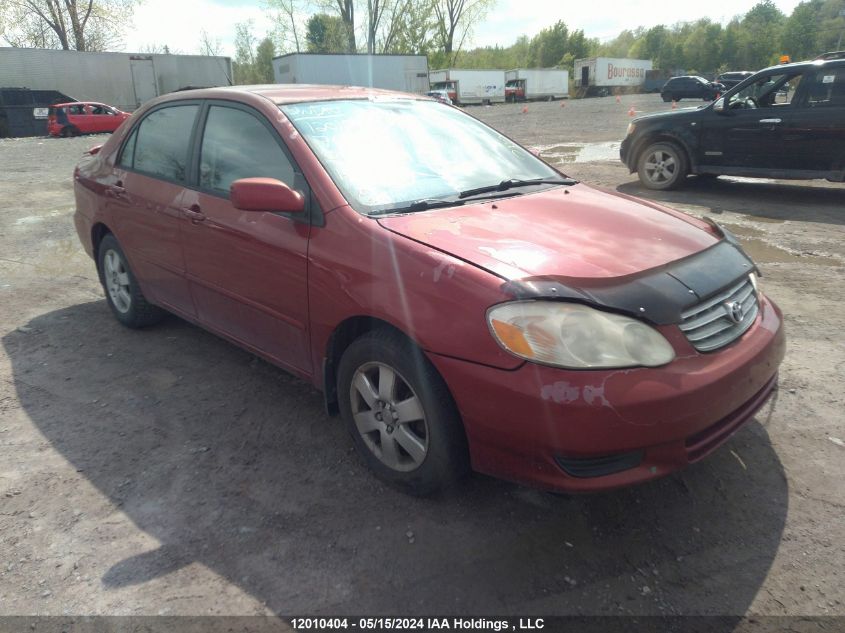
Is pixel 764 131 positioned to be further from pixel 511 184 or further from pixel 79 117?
pixel 79 117

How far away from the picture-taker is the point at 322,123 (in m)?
3.11

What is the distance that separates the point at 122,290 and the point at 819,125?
833 centimetres

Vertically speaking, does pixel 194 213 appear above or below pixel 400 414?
above

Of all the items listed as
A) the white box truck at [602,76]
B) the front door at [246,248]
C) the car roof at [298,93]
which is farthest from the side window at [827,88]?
the white box truck at [602,76]

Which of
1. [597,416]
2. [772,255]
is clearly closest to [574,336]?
[597,416]

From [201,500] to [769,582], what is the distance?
224 cm

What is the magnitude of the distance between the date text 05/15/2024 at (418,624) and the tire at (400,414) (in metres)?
0.56

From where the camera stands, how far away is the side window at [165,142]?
3.69m

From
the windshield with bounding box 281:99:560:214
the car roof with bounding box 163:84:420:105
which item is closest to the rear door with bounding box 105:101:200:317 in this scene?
the car roof with bounding box 163:84:420:105

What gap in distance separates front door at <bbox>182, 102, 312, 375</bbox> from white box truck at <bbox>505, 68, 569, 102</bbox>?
55.0 metres

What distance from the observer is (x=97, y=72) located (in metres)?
32.5

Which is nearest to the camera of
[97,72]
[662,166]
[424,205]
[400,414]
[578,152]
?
[400,414]

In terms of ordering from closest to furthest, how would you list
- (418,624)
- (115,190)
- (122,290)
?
1. (418,624)
2. (115,190)
3. (122,290)

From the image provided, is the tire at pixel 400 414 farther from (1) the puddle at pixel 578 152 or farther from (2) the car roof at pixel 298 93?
(1) the puddle at pixel 578 152
